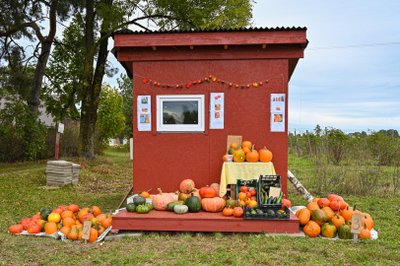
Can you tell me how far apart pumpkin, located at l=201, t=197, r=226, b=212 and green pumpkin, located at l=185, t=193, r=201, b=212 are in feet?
0.37

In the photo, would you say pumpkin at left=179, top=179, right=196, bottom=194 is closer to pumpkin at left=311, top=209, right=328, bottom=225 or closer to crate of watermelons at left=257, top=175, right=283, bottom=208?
crate of watermelons at left=257, top=175, right=283, bottom=208

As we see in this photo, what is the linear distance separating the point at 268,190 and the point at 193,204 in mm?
1111

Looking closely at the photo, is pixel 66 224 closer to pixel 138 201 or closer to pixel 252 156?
pixel 138 201

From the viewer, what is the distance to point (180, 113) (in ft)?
22.2

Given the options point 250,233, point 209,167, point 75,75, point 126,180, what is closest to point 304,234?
point 250,233

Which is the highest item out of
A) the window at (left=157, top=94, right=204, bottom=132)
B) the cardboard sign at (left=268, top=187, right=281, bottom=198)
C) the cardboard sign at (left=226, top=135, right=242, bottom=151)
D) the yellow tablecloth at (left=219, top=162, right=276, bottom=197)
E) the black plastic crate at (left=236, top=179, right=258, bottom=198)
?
the window at (left=157, top=94, right=204, bottom=132)

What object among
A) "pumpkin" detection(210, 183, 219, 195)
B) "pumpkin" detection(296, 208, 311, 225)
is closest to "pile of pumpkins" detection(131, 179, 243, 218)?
"pumpkin" detection(210, 183, 219, 195)

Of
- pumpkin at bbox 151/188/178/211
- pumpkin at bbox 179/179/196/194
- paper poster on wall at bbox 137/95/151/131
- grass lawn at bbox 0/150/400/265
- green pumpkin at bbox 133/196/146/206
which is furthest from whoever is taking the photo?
paper poster on wall at bbox 137/95/151/131

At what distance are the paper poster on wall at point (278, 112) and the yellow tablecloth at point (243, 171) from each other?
722 millimetres

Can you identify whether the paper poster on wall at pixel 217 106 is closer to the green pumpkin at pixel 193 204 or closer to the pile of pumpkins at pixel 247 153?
the pile of pumpkins at pixel 247 153

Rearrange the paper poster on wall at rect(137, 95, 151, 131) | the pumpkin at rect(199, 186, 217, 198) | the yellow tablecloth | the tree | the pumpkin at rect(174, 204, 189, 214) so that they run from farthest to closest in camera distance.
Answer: the tree
the paper poster on wall at rect(137, 95, 151, 131)
the yellow tablecloth
the pumpkin at rect(199, 186, 217, 198)
the pumpkin at rect(174, 204, 189, 214)

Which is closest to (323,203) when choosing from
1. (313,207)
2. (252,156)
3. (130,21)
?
(313,207)

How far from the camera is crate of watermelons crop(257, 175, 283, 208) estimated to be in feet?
18.5

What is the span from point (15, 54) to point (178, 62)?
41.6 ft
